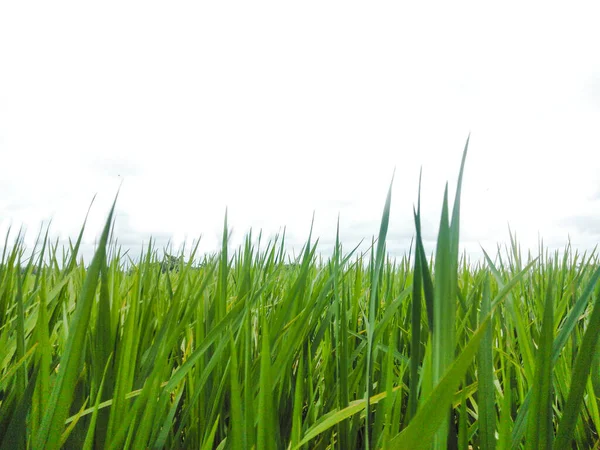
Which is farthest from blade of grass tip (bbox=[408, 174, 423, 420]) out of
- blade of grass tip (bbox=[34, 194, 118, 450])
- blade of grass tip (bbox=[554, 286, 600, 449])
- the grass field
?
blade of grass tip (bbox=[34, 194, 118, 450])

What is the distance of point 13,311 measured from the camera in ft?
3.78

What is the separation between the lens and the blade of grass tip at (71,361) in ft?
1.38

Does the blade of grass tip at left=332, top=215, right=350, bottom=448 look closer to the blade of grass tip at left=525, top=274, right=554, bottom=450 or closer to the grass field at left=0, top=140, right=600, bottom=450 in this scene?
the grass field at left=0, top=140, right=600, bottom=450

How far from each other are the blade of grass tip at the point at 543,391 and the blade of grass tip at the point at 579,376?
1 cm

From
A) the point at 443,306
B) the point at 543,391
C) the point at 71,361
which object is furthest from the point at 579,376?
the point at 71,361

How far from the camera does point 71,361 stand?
46 cm

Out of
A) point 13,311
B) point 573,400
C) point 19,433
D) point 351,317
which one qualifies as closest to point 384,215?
point 573,400

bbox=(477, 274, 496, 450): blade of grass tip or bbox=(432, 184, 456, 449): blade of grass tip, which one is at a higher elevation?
bbox=(432, 184, 456, 449): blade of grass tip

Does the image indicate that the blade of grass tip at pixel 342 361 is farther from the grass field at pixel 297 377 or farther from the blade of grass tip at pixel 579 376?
the blade of grass tip at pixel 579 376

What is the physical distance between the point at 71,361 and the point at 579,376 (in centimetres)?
45

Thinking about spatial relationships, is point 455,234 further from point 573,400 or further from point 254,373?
point 254,373

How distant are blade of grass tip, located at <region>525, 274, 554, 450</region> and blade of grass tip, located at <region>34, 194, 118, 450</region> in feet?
1.22

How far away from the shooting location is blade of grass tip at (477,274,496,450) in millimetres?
445

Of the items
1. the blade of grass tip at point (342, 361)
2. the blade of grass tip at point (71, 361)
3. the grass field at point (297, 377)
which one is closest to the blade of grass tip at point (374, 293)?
the grass field at point (297, 377)
